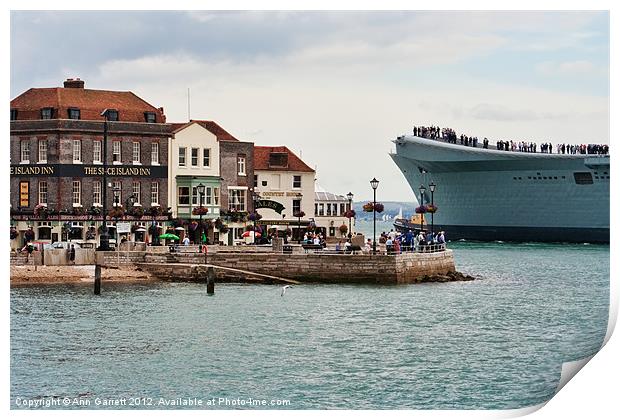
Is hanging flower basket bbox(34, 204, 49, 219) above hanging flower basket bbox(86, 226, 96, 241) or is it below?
above

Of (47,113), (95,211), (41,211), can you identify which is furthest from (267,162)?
(41,211)

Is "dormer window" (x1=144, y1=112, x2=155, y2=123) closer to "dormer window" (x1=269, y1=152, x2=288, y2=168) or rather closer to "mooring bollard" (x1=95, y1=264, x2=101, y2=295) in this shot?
"dormer window" (x1=269, y1=152, x2=288, y2=168)

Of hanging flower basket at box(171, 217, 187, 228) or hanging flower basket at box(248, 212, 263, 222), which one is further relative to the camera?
hanging flower basket at box(248, 212, 263, 222)

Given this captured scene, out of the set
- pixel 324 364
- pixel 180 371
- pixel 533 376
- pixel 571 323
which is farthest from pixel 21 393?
pixel 571 323

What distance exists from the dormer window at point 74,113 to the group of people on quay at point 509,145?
33.9m

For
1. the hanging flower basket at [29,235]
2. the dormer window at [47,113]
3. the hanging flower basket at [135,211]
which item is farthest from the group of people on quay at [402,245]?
the dormer window at [47,113]

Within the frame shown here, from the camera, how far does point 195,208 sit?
150 feet

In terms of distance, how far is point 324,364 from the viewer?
27.2 metres

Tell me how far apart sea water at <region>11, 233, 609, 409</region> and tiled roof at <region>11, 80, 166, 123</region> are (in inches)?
205

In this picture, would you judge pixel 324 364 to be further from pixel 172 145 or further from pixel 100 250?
pixel 172 145

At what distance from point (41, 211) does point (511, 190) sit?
4690cm

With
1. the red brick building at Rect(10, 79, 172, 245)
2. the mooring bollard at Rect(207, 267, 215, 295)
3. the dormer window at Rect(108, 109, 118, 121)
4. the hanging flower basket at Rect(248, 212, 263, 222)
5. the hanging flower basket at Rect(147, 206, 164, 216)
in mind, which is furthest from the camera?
the hanging flower basket at Rect(248, 212, 263, 222)

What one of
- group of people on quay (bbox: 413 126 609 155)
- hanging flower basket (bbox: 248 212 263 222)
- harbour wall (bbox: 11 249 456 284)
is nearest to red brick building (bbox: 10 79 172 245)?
harbour wall (bbox: 11 249 456 284)

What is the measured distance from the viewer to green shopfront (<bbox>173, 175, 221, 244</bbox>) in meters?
45.3
